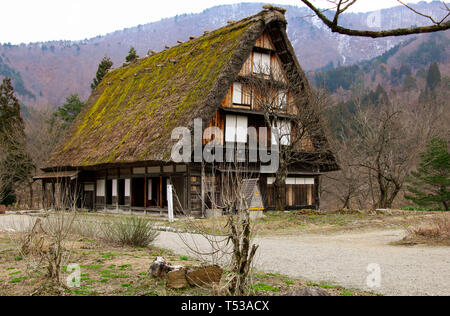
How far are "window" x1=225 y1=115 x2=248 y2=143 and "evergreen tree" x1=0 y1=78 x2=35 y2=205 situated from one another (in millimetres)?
16908

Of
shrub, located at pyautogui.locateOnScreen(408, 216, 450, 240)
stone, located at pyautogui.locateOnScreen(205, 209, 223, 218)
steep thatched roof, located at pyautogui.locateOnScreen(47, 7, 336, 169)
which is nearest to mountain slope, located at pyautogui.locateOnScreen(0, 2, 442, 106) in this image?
steep thatched roof, located at pyautogui.locateOnScreen(47, 7, 336, 169)

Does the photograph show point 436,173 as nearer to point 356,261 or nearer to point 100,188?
point 100,188

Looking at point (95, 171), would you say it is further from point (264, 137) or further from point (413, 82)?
point (413, 82)

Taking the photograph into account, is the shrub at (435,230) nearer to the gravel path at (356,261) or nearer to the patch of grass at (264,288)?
the gravel path at (356,261)

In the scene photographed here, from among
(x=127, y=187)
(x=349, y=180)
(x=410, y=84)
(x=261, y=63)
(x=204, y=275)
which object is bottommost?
(x=204, y=275)

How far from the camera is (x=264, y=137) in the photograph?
19.0 m

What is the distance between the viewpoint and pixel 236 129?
714 inches

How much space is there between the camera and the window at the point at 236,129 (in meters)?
17.9

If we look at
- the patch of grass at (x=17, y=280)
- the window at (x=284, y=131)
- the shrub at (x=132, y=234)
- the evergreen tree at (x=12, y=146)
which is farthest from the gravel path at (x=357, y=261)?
the evergreen tree at (x=12, y=146)

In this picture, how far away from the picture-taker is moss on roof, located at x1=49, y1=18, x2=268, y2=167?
16.9m

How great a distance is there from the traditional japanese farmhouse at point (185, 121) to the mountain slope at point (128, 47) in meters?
34.0

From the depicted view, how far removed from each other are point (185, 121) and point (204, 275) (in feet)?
36.2
